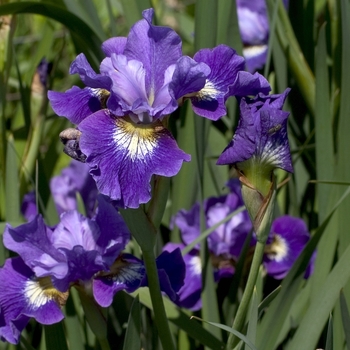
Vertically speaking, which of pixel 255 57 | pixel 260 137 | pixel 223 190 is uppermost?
pixel 260 137

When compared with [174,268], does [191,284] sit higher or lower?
lower

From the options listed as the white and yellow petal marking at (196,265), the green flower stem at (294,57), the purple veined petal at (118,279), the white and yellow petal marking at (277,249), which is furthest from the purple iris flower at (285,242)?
the purple veined petal at (118,279)

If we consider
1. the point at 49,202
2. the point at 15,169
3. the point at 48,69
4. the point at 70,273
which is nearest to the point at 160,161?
the point at 70,273

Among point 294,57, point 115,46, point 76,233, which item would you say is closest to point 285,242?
point 294,57

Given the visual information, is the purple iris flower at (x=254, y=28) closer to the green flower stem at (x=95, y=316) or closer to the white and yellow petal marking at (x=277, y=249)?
the white and yellow petal marking at (x=277, y=249)

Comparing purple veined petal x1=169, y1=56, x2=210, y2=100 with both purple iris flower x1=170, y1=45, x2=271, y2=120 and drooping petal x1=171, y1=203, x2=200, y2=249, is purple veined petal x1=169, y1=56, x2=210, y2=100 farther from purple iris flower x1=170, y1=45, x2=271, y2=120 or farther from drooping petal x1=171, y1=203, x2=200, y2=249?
drooping petal x1=171, y1=203, x2=200, y2=249

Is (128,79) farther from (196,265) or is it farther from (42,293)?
(196,265)
